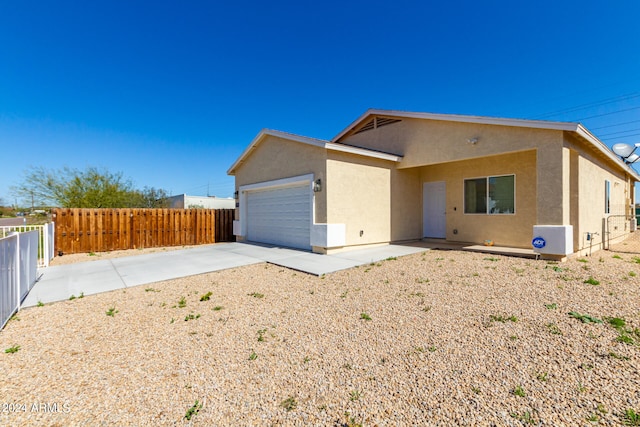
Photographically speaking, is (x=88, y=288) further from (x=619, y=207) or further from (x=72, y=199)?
(x=619, y=207)

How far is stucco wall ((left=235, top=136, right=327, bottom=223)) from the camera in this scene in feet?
30.8

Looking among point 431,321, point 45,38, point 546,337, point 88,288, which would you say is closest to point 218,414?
point 431,321

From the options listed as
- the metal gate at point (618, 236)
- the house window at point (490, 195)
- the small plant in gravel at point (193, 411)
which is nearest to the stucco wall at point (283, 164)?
the house window at point (490, 195)

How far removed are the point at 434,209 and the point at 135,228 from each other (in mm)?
13165

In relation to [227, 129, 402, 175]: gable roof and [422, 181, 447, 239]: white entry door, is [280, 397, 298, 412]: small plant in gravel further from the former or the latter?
[422, 181, 447, 239]: white entry door

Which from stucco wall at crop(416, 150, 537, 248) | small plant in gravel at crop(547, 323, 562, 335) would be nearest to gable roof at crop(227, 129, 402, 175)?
stucco wall at crop(416, 150, 537, 248)

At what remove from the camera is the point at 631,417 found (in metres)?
2.03

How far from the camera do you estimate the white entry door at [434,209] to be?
1124 centimetres

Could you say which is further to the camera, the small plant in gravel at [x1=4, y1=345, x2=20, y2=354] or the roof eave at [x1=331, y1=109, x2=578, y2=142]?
the roof eave at [x1=331, y1=109, x2=578, y2=142]

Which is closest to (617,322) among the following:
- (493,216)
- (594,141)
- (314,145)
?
(493,216)

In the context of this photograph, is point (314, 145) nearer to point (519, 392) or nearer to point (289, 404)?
point (289, 404)

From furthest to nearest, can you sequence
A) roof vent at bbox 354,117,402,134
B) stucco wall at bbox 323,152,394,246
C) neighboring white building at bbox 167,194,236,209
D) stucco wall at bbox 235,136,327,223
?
neighboring white building at bbox 167,194,236,209 → roof vent at bbox 354,117,402,134 → stucco wall at bbox 235,136,327,223 → stucco wall at bbox 323,152,394,246

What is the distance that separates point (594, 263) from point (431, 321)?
6432 millimetres

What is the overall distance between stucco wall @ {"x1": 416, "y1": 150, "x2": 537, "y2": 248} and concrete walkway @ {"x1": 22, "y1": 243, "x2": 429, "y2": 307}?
203 cm
